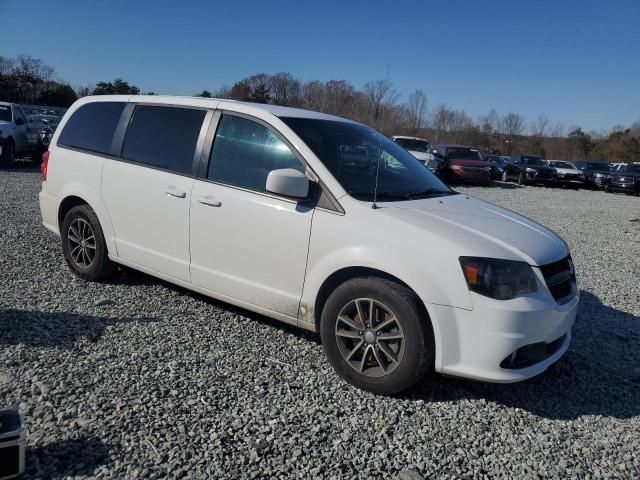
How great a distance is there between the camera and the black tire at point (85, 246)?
500 centimetres

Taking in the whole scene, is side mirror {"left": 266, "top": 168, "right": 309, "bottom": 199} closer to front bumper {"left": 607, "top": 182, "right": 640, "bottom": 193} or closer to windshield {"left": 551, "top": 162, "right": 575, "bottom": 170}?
front bumper {"left": 607, "top": 182, "right": 640, "bottom": 193}

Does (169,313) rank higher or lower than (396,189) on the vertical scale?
lower

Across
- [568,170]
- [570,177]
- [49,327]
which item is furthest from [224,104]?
[568,170]

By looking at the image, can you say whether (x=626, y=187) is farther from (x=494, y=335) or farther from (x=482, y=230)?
(x=494, y=335)

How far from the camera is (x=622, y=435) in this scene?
3.20 meters

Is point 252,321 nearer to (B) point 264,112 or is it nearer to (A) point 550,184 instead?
(B) point 264,112

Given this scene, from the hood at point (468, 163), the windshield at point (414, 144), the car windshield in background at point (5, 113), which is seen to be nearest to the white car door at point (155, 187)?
the car windshield in background at point (5, 113)

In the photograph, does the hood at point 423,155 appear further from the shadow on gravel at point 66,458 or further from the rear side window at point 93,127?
the shadow on gravel at point 66,458

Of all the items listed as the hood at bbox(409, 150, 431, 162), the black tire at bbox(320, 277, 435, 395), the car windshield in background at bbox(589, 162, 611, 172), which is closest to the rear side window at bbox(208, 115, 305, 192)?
the black tire at bbox(320, 277, 435, 395)

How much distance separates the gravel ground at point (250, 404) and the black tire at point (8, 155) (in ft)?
41.3

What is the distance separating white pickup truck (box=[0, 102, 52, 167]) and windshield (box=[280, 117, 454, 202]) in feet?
45.8

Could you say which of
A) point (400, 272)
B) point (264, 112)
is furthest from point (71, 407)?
point (264, 112)

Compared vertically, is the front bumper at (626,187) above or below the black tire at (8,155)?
above

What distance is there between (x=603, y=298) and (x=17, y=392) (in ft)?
19.1
